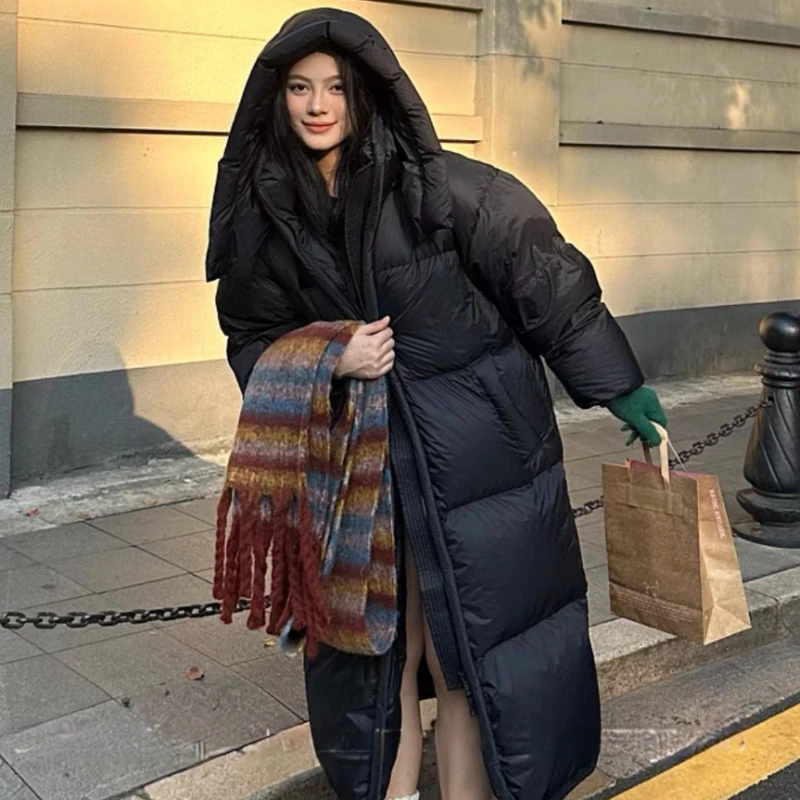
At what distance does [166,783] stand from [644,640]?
1.86m

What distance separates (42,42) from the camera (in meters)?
6.16

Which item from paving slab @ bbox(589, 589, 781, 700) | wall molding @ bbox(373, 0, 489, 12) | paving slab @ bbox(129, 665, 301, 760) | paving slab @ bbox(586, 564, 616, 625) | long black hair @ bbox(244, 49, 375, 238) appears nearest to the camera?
long black hair @ bbox(244, 49, 375, 238)

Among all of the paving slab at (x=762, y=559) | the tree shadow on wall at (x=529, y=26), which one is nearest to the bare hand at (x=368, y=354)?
the paving slab at (x=762, y=559)

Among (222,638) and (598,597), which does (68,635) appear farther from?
(598,597)

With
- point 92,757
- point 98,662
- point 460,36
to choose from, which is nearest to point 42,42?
point 460,36

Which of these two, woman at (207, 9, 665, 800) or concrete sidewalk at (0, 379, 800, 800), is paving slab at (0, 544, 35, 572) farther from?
woman at (207, 9, 665, 800)

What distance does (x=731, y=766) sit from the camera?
376 cm

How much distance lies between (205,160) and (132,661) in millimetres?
3616

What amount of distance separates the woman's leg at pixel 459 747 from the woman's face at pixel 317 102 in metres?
1.22

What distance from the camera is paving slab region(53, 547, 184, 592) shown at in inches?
193

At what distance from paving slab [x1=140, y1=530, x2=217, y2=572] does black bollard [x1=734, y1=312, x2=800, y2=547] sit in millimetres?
2486

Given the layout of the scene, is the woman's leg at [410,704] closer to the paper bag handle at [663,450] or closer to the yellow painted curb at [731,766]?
the paper bag handle at [663,450]

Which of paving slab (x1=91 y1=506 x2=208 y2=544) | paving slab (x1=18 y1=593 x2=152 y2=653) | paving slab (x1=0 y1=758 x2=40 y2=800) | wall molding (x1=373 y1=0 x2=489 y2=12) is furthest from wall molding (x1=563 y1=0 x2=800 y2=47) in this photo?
paving slab (x1=0 y1=758 x2=40 y2=800)

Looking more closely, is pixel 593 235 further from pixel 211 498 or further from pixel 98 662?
pixel 98 662
